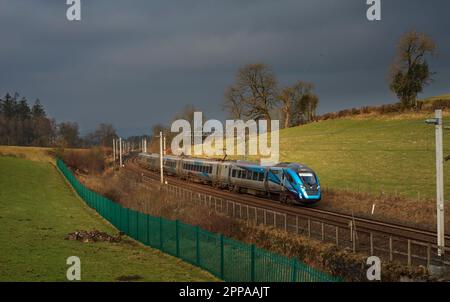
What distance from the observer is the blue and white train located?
35281mm

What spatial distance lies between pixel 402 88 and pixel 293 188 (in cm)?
4690

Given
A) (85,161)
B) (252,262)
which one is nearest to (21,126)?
(85,161)

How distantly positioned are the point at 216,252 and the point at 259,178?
23.0m

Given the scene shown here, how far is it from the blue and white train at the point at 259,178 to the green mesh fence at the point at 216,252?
13.3 meters

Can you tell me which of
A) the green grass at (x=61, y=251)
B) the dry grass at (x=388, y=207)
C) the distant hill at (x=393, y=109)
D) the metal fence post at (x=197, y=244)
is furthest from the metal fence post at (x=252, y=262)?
the distant hill at (x=393, y=109)

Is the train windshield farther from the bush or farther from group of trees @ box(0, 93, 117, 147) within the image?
group of trees @ box(0, 93, 117, 147)

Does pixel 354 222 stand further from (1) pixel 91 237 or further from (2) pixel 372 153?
(2) pixel 372 153

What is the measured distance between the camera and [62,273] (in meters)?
17.0

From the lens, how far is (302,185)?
115 feet

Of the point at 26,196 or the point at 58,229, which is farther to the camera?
the point at 26,196

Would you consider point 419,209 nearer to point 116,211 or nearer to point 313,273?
point 116,211

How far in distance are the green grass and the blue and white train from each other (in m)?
13.2

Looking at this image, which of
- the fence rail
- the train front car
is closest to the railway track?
the fence rail
